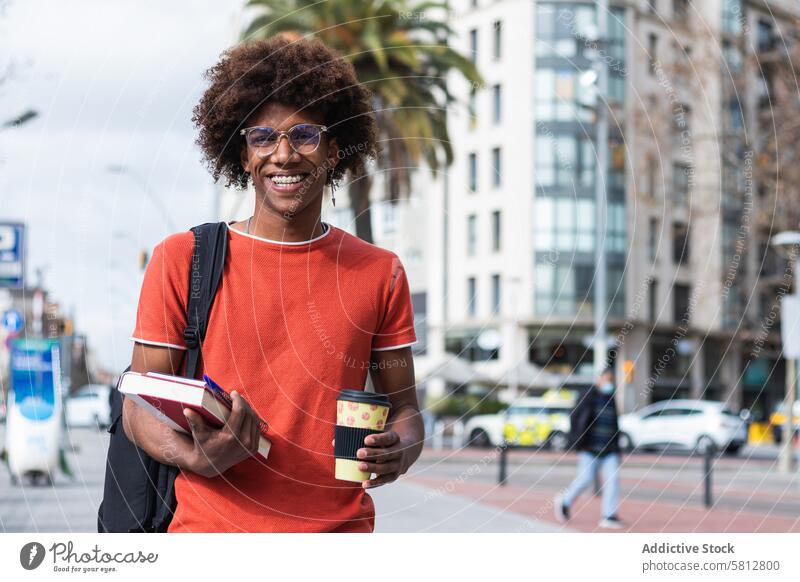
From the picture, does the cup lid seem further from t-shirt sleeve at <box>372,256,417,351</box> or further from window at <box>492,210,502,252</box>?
window at <box>492,210,502,252</box>

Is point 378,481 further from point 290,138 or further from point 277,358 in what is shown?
point 290,138

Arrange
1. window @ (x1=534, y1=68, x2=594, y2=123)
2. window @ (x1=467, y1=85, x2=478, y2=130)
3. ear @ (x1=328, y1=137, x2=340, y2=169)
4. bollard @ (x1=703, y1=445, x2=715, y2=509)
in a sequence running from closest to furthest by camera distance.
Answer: ear @ (x1=328, y1=137, x2=340, y2=169) → window @ (x1=467, y1=85, x2=478, y2=130) → bollard @ (x1=703, y1=445, x2=715, y2=509) → window @ (x1=534, y1=68, x2=594, y2=123)

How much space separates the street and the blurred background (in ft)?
0.39

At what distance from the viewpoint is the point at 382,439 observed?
120 inches

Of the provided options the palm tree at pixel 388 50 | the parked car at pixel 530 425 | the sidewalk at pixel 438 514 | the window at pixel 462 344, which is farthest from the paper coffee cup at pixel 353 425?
the window at pixel 462 344

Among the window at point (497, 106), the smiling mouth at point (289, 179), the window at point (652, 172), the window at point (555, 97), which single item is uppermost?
the window at point (555, 97)

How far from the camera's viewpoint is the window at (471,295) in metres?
44.2

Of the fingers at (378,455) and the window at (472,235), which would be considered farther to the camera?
the window at (472,235)

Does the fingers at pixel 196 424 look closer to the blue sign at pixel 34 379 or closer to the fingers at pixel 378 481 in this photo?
the fingers at pixel 378 481

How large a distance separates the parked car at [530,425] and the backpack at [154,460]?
24.6 m

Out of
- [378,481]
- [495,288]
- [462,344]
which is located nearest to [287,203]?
[378,481]

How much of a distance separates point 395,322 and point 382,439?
36 centimetres

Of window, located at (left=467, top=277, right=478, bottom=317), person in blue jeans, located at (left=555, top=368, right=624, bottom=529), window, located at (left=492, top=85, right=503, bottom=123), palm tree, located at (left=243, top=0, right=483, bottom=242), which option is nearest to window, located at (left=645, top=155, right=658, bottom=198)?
window, located at (left=492, top=85, right=503, bottom=123)

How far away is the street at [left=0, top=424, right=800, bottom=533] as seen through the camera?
875cm
